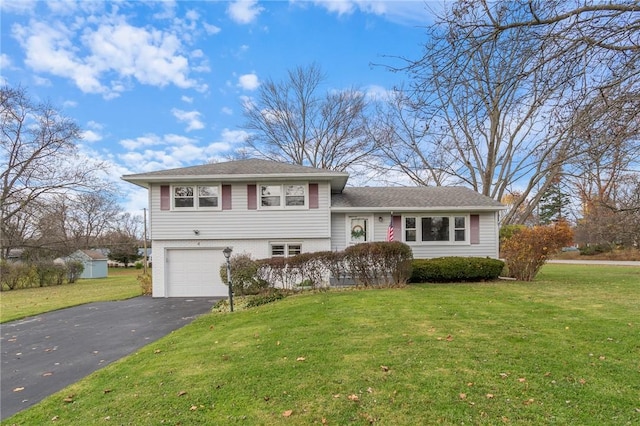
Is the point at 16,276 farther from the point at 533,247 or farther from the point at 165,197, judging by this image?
the point at 533,247

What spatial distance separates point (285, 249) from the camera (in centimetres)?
1402

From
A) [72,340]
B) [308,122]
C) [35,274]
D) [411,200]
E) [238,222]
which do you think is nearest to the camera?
[72,340]

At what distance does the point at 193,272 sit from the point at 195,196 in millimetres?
2921

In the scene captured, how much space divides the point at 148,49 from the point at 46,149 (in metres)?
18.8

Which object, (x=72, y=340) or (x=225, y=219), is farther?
(x=225, y=219)

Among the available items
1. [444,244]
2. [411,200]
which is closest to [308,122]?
[411,200]

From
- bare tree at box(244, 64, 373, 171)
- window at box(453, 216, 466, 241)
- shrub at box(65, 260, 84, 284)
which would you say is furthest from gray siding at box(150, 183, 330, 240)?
shrub at box(65, 260, 84, 284)

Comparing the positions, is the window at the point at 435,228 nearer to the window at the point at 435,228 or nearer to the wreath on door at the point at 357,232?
the window at the point at 435,228

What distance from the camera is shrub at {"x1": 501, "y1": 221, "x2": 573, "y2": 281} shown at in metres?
12.3

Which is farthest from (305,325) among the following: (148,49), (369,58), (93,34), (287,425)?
(93,34)

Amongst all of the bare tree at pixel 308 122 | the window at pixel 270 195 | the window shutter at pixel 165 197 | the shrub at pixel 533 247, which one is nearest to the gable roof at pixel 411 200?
the shrub at pixel 533 247

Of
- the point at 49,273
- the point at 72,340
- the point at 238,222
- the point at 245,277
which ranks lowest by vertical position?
the point at 49,273

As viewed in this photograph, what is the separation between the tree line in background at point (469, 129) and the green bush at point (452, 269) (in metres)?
3.95

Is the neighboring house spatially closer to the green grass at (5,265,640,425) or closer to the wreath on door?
the wreath on door
